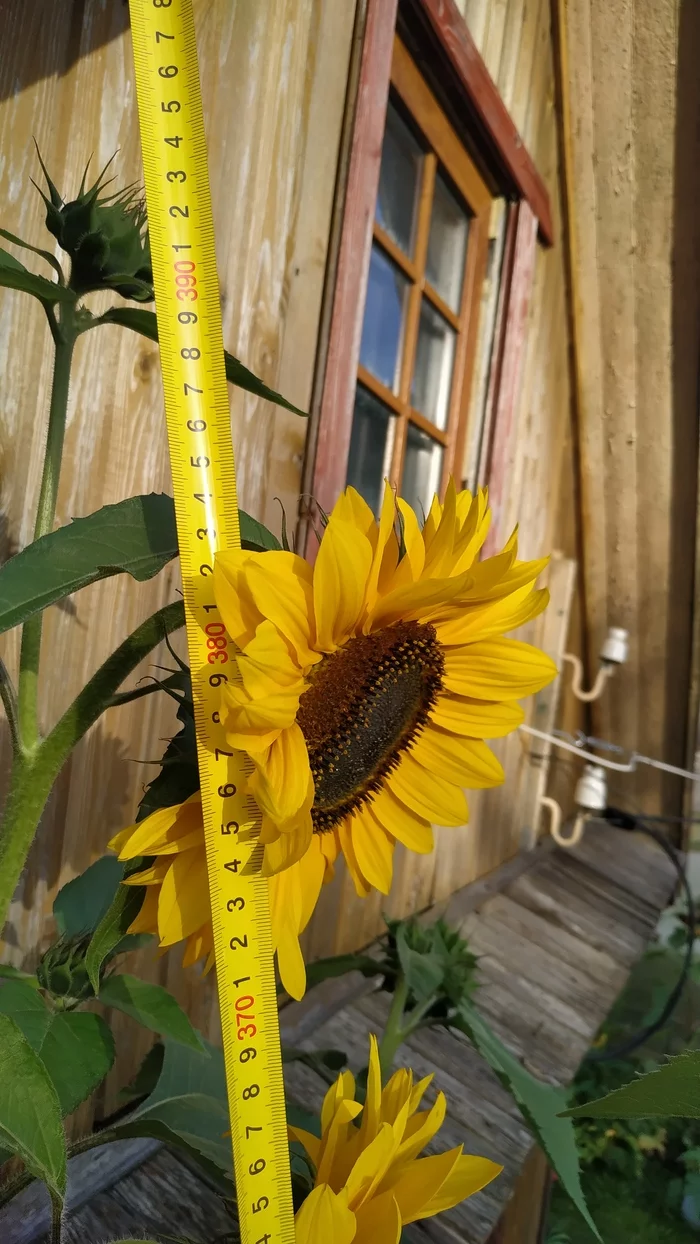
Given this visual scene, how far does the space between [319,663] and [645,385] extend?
70.0 inches

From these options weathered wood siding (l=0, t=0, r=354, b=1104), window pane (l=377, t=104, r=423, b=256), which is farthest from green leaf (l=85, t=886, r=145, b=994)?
window pane (l=377, t=104, r=423, b=256)

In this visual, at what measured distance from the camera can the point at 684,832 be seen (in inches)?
95.4

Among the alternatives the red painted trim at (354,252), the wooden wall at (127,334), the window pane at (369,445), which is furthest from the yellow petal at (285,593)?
the window pane at (369,445)

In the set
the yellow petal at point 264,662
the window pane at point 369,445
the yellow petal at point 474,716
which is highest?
the window pane at point 369,445

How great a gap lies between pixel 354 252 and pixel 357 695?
26.8 inches

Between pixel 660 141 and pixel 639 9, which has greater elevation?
pixel 639 9

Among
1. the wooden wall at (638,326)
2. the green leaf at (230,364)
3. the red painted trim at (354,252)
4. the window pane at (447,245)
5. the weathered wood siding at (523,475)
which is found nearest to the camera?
the green leaf at (230,364)

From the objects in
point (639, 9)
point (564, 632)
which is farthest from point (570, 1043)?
point (639, 9)

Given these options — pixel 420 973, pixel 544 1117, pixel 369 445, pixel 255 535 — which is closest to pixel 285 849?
pixel 255 535

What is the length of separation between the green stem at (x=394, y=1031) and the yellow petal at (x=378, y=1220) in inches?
14.8

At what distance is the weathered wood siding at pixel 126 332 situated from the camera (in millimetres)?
547

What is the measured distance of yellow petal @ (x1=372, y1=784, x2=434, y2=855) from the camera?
0.43m

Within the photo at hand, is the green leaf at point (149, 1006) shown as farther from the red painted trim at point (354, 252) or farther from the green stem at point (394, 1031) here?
the red painted trim at point (354, 252)

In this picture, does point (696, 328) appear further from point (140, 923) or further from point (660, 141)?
point (140, 923)
